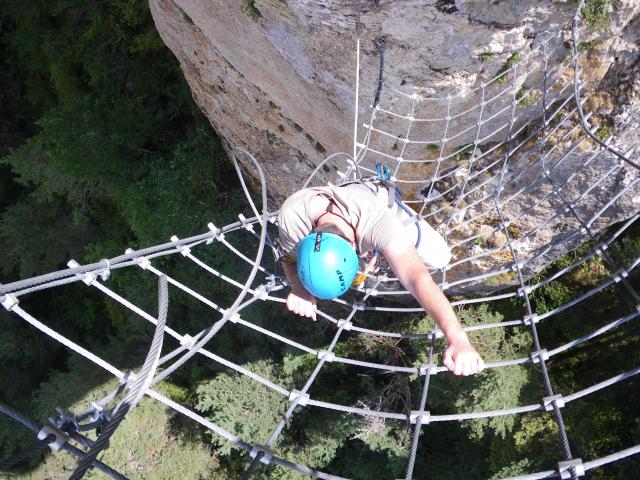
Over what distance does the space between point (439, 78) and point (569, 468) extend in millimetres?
2131

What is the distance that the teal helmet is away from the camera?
8.18ft

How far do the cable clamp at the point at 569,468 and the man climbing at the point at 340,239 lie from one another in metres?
0.72

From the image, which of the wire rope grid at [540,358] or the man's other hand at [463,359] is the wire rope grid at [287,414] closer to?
the man's other hand at [463,359]

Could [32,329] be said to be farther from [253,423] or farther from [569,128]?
[569,128]

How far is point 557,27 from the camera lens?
3092 millimetres

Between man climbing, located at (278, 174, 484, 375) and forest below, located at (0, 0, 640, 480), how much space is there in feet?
10.3

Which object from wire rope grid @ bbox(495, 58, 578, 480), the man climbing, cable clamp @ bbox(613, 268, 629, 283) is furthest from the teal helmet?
cable clamp @ bbox(613, 268, 629, 283)

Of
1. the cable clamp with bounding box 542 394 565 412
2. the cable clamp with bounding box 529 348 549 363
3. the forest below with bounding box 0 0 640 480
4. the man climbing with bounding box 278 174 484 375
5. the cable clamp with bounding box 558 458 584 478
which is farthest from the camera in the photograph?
the forest below with bounding box 0 0 640 480

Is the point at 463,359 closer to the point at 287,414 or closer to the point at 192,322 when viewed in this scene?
the point at 287,414

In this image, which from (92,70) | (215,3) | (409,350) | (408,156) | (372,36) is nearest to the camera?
(372,36)

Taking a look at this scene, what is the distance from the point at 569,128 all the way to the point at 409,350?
3.25 metres

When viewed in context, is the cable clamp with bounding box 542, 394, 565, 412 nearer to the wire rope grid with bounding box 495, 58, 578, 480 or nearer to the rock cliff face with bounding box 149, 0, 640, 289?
the wire rope grid with bounding box 495, 58, 578, 480

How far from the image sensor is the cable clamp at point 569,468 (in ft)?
6.39

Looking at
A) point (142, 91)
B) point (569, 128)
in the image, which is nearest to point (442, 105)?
point (569, 128)
